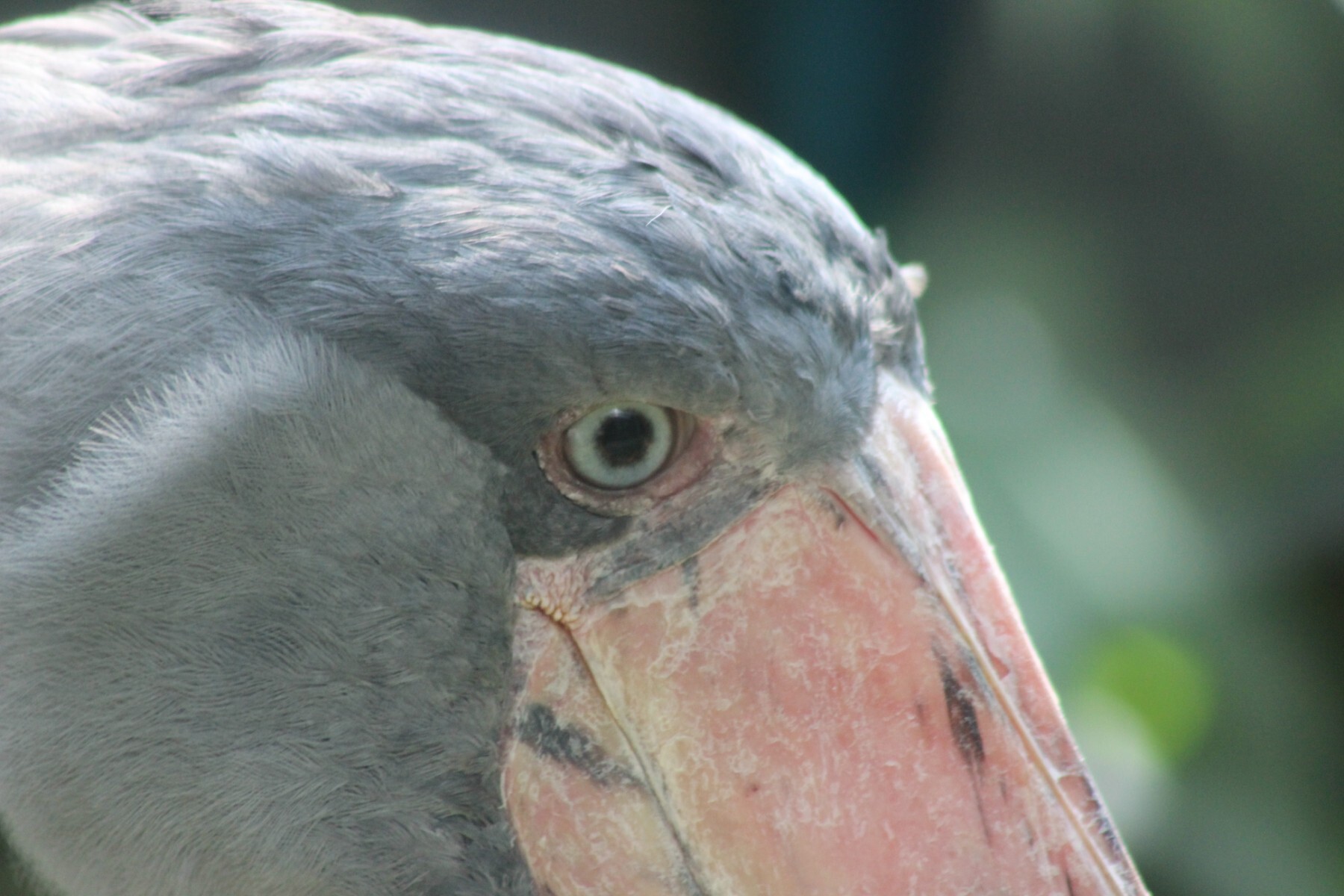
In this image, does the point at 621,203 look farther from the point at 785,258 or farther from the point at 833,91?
the point at 833,91

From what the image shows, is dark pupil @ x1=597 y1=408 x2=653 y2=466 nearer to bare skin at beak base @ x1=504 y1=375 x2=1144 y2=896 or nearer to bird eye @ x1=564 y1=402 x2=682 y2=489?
bird eye @ x1=564 y1=402 x2=682 y2=489

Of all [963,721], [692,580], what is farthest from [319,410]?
[963,721]

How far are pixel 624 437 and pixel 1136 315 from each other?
2857 millimetres

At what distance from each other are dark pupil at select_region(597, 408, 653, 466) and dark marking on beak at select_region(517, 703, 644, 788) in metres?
0.26

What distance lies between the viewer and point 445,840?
1.37 m

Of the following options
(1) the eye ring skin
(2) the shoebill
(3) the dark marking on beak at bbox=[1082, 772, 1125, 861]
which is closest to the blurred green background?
(3) the dark marking on beak at bbox=[1082, 772, 1125, 861]

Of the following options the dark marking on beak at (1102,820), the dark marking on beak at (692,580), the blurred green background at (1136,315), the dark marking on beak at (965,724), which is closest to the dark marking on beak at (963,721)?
the dark marking on beak at (965,724)

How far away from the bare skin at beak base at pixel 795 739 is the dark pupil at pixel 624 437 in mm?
128

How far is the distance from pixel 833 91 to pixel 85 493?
10.4 feet

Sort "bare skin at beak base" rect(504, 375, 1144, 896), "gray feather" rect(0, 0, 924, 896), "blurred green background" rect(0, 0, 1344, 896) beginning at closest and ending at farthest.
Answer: "gray feather" rect(0, 0, 924, 896), "bare skin at beak base" rect(504, 375, 1144, 896), "blurred green background" rect(0, 0, 1344, 896)

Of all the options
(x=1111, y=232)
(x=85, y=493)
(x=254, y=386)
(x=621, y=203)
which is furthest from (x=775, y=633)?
(x=1111, y=232)

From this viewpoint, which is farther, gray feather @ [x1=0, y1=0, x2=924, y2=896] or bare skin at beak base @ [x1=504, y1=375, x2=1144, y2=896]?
bare skin at beak base @ [x1=504, y1=375, x2=1144, y2=896]

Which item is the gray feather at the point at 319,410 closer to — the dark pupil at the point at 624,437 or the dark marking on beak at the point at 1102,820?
the dark pupil at the point at 624,437

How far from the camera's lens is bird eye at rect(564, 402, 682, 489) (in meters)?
1.31
